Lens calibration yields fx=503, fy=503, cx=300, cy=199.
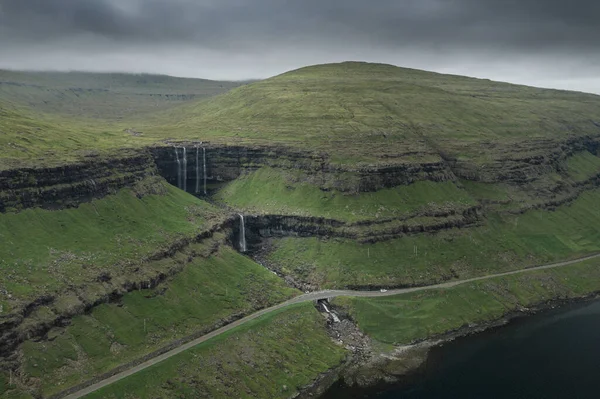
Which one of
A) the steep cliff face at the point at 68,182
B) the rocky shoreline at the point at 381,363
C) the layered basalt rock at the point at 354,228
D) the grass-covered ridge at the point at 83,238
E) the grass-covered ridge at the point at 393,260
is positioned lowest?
the rocky shoreline at the point at 381,363

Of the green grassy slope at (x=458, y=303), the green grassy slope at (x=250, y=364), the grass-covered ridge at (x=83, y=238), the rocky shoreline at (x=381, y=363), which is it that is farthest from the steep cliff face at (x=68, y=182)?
the rocky shoreline at (x=381, y=363)

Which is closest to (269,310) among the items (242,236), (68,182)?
(242,236)

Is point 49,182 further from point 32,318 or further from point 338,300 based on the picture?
point 338,300

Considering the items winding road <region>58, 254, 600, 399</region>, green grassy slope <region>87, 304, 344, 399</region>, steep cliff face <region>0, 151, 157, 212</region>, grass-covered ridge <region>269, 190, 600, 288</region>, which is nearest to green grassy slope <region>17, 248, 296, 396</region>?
winding road <region>58, 254, 600, 399</region>

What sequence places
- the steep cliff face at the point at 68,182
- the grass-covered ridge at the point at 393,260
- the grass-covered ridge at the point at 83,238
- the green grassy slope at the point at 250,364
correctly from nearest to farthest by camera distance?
1. the green grassy slope at the point at 250,364
2. the grass-covered ridge at the point at 83,238
3. the steep cliff face at the point at 68,182
4. the grass-covered ridge at the point at 393,260

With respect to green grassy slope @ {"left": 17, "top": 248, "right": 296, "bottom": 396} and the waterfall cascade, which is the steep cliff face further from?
the waterfall cascade

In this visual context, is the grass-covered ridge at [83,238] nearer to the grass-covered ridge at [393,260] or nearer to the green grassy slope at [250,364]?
the green grassy slope at [250,364]
